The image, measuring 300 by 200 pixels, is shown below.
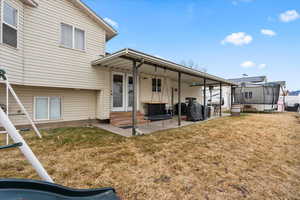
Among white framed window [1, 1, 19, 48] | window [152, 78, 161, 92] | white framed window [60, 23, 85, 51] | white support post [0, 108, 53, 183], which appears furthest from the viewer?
window [152, 78, 161, 92]

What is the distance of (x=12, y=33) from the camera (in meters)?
4.49

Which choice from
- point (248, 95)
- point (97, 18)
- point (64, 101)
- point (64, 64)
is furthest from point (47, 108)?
point (248, 95)

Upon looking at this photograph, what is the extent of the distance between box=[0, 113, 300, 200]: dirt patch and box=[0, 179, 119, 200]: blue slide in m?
0.59

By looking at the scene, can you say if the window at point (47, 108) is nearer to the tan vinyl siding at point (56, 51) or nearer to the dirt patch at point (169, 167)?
the tan vinyl siding at point (56, 51)

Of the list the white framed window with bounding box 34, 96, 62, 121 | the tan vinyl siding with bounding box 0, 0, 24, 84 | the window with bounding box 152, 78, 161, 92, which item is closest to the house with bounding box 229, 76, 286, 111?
the window with bounding box 152, 78, 161, 92

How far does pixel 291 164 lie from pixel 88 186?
4.02 metres

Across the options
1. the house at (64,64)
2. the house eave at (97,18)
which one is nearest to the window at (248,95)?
the house at (64,64)

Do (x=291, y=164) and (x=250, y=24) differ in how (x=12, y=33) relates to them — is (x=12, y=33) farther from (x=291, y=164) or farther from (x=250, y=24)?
(x=250, y=24)

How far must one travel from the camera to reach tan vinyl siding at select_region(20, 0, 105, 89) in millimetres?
5035

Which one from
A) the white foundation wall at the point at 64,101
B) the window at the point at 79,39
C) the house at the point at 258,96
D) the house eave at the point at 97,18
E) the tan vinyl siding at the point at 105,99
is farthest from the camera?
the house at the point at 258,96

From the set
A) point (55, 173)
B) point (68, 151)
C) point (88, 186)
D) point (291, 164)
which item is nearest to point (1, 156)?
point (68, 151)

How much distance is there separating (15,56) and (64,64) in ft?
4.82

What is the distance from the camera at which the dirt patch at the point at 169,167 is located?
209cm

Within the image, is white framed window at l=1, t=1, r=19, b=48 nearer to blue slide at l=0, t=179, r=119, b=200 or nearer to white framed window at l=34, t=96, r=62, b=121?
white framed window at l=34, t=96, r=62, b=121
